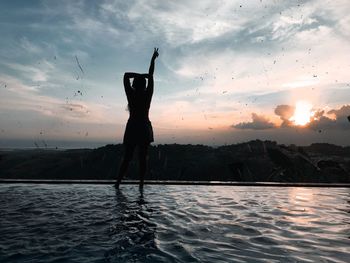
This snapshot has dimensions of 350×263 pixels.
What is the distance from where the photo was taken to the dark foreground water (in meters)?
3.35

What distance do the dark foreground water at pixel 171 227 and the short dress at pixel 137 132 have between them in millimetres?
1149

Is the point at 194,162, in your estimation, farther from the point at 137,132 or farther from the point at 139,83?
the point at 139,83

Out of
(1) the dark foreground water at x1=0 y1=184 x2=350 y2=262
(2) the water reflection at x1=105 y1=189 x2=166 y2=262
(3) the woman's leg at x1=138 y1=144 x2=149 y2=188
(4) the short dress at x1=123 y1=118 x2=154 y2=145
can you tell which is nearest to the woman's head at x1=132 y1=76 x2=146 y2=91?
(4) the short dress at x1=123 y1=118 x2=154 y2=145

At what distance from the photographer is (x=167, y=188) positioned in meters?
8.50

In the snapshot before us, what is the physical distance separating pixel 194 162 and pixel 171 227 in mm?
26304

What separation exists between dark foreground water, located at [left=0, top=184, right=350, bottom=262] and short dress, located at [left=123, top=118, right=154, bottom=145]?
1.15 metres

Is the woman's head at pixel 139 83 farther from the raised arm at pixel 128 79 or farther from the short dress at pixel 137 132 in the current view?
the short dress at pixel 137 132

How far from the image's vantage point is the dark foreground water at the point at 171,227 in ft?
11.0

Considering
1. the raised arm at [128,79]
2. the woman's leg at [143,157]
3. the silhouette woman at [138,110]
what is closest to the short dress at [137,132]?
the silhouette woman at [138,110]

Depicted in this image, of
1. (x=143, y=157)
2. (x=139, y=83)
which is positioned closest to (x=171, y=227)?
(x=143, y=157)

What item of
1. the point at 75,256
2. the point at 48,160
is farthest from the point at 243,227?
the point at 48,160

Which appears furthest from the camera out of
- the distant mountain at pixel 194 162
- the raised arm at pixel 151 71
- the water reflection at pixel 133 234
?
the distant mountain at pixel 194 162

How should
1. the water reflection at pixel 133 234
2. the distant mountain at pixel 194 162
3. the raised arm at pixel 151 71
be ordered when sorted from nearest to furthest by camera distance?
1. the water reflection at pixel 133 234
2. the raised arm at pixel 151 71
3. the distant mountain at pixel 194 162

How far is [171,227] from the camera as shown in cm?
445
